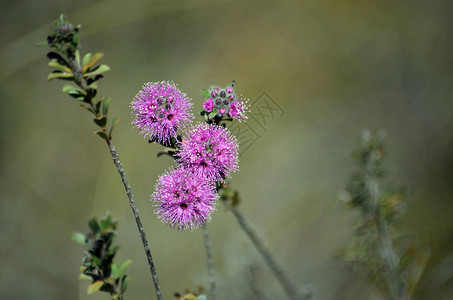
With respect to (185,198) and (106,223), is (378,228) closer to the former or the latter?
(185,198)

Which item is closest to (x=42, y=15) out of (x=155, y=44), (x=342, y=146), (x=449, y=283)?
(x=155, y=44)

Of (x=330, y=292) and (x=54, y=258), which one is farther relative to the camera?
(x=54, y=258)

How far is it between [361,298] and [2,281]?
2129 mm

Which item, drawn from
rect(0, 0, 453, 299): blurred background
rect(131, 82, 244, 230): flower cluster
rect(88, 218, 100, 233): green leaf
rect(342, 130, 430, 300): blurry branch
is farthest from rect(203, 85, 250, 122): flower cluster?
rect(0, 0, 453, 299): blurred background

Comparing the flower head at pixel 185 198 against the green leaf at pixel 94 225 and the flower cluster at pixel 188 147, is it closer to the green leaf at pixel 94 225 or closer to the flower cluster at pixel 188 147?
the flower cluster at pixel 188 147

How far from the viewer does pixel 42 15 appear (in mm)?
2865

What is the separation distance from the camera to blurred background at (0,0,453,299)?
247 cm

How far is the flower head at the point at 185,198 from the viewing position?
1.02 metres

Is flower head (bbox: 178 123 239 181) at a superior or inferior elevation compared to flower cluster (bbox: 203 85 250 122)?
inferior

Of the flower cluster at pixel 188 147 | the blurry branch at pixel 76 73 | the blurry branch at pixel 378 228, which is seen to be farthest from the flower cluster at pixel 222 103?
the blurry branch at pixel 378 228

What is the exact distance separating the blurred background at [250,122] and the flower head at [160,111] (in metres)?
1.43

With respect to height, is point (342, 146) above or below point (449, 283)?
above

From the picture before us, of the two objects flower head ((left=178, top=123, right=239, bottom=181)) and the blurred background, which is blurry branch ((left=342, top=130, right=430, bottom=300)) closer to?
flower head ((left=178, top=123, right=239, bottom=181))

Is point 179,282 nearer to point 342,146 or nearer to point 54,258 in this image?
→ point 54,258
